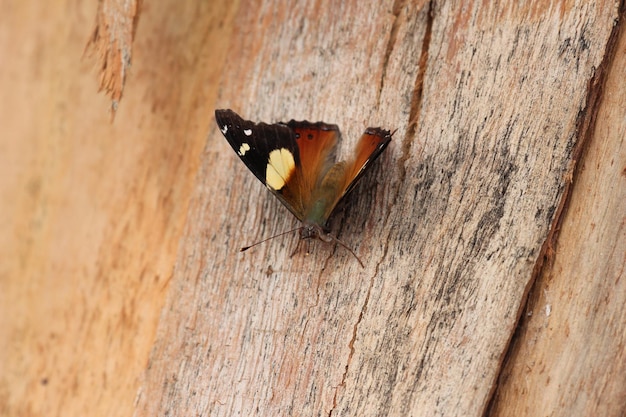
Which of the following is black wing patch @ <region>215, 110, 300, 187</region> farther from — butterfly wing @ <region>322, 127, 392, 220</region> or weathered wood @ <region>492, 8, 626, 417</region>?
weathered wood @ <region>492, 8, 626, 417</region>

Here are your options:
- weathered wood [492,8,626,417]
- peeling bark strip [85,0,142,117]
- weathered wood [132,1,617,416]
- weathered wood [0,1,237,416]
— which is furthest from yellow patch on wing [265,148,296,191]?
weathered wood [492,8,626,417]

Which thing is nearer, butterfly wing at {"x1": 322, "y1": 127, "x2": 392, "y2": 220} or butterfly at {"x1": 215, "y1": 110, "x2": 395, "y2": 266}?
butterfly wing at {"x1": 322, "y1": 127, "x2": 392, "y2": 220}

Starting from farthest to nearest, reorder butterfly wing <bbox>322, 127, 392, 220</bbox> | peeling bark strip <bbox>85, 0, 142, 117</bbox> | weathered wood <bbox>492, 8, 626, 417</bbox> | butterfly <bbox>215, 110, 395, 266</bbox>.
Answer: peeling bark strip <bbox>85, 0, 142, 117</bbox> < butterfly <bbox>215, 110, 395, 266</bbox> < butterfly wing <bbox>322, 127, 392, 220</bbox> < weathered wood <bbox>492, 8, 626, 417</bbox>

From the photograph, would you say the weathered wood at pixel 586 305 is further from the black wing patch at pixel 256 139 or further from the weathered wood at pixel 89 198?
the weathered wood at pixel 89 198

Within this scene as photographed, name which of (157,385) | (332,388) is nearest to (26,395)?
(157,385)

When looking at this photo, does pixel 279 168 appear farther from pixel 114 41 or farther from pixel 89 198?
pixel 89 198

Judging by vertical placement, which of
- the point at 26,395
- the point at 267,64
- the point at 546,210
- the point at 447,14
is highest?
the point at 447,14

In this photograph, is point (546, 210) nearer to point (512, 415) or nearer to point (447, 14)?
point (512, 415)
